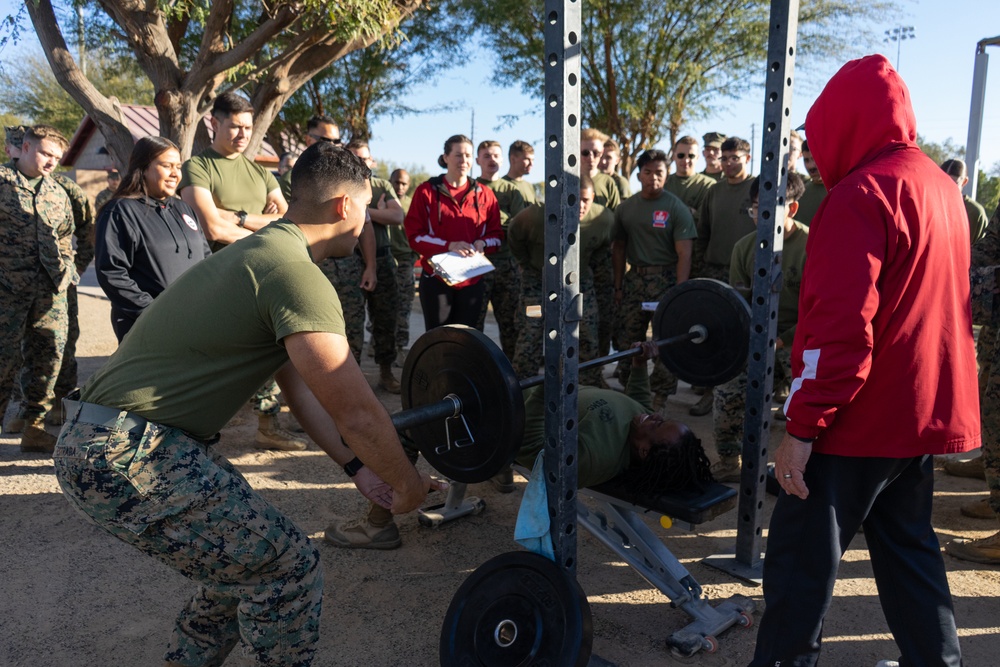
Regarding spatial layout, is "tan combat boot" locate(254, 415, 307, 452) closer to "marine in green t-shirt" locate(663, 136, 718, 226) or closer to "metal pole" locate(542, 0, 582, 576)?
"metal pole" locate(542, 0, 582, 576)

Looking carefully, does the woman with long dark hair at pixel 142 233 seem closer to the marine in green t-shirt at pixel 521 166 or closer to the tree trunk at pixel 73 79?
the marine in green t-shirt at pixel 521 166

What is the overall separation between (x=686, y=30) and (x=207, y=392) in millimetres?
16770

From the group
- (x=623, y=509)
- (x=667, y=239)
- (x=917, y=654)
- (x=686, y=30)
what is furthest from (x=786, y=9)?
(x=686, y=30)

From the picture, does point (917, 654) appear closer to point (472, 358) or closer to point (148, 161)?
point (472, 358)

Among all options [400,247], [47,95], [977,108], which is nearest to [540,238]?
[400,247]

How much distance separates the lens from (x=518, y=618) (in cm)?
260

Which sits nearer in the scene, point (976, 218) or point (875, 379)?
point (875, 379)

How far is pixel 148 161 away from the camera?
4.09 meters

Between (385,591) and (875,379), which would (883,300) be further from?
(385,591)

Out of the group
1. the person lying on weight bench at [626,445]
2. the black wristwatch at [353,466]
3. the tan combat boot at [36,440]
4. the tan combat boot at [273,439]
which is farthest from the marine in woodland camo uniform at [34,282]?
the person lying on weight bench at [626,445]

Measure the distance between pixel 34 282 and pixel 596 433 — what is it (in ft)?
13.3

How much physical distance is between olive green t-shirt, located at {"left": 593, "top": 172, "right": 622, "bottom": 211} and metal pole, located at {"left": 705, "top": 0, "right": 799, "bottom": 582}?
349cm

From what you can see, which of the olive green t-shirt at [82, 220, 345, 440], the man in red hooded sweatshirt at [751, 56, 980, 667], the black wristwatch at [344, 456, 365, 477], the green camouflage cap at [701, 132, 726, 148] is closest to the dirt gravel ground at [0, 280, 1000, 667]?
the man in red hooded sweatshirt at [751, 56, 980, 667]

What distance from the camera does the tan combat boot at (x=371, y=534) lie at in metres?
3.79
